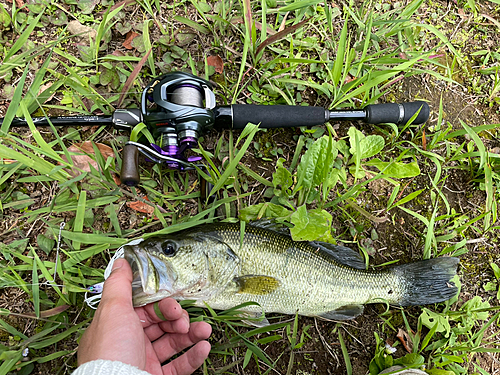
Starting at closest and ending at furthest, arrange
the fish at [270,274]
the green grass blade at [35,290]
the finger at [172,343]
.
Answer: the fish at [270,274]
the green grass blade at [35,290]
the finger at [172,343]

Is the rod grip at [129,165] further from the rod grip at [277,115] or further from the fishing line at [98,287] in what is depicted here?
the rod grip at [277,115]

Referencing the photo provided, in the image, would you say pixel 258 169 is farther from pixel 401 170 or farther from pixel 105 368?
pixel 105 368

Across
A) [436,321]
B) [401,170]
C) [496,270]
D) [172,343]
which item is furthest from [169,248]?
[496,270]

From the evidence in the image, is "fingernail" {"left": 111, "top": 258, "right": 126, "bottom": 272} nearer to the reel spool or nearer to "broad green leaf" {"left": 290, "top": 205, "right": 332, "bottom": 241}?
the reel spool

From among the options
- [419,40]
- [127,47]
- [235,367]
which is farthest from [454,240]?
[127,47]

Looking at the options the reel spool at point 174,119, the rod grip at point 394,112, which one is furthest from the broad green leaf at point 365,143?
the reel spool at point 174,119

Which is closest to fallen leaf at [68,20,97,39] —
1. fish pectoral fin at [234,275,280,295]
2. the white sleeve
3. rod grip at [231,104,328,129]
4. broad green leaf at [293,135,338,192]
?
rod grip at [231,104,328,129]

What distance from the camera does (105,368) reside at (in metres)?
1.83

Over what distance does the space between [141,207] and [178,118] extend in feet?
3.07

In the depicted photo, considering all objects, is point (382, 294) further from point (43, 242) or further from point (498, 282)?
point (43, 242)

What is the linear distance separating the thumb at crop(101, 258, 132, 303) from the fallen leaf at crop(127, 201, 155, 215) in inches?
28.5

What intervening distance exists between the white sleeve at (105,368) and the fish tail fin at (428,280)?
240 centimetres

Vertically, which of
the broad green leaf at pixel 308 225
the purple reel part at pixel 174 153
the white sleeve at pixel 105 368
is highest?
the purple reel part at pixel 174 153

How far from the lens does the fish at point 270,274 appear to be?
96.0 inches
